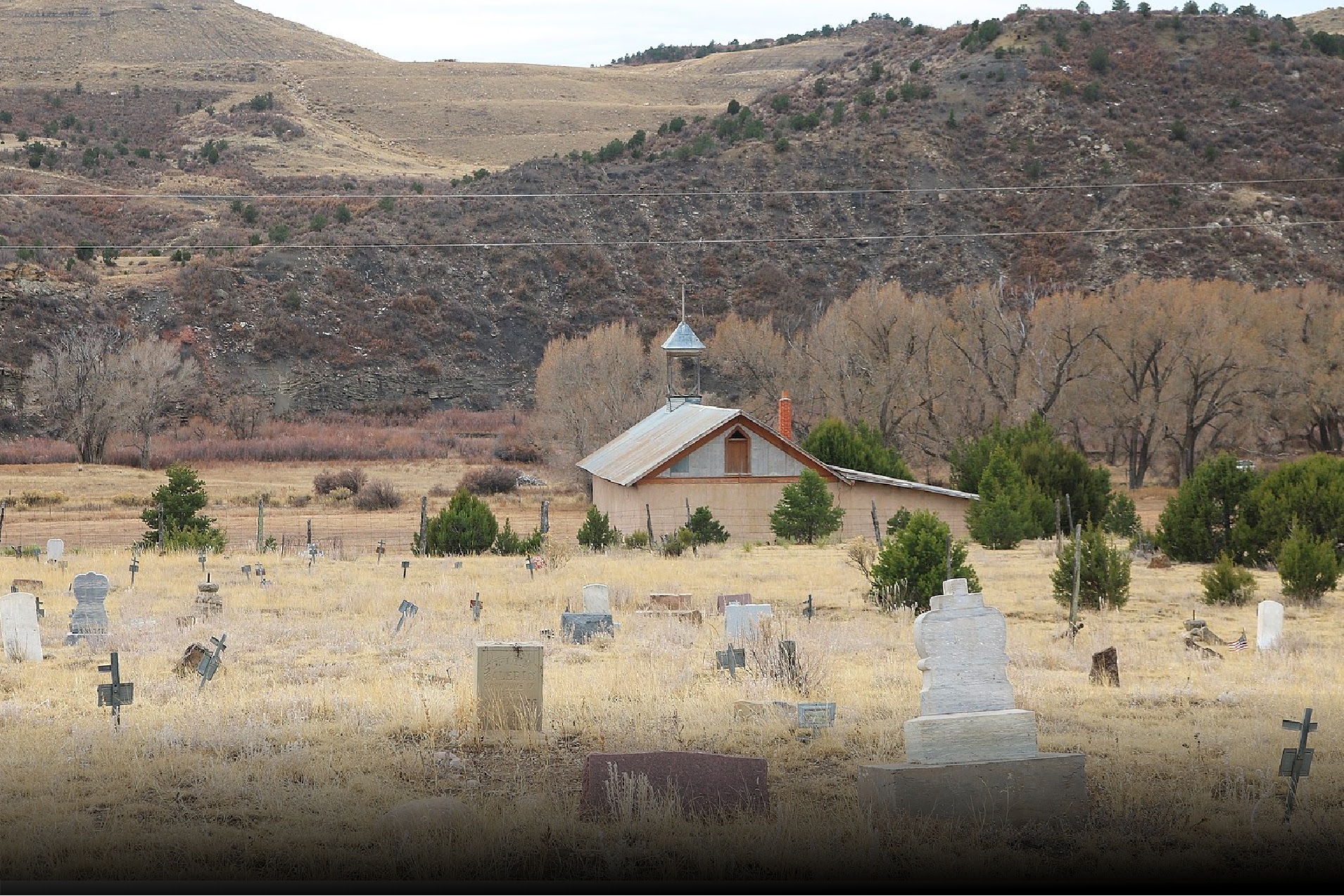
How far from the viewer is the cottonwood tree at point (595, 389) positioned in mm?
51438

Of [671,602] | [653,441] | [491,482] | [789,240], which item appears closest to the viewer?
[671,602]

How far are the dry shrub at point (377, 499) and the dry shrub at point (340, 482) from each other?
2023 mm

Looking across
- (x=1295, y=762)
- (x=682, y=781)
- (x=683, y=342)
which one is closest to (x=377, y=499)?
(x=683, y=342)

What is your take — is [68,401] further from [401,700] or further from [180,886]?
[180,886]

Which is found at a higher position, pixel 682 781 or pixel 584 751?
pixel 682 781

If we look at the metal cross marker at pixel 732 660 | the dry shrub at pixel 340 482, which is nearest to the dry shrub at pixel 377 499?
the dry shrub at pixel 340 482

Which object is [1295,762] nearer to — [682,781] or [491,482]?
[682,781]

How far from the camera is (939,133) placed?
279 feet

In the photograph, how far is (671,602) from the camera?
19031mm

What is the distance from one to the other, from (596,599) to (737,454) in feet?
55.3

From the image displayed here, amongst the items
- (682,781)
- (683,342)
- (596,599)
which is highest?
(683,342)

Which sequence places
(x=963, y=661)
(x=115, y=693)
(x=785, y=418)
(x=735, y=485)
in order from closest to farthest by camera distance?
(x=963, y=661) < (x=115, y=693) < (x=735, y=485) < (x=785, y=418)

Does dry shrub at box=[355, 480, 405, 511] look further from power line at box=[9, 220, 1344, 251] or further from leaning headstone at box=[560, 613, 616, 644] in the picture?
power line at box=[9, 220, 1344, 251]

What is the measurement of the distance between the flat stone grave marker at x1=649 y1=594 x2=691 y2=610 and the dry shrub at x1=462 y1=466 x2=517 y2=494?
1201 inches
